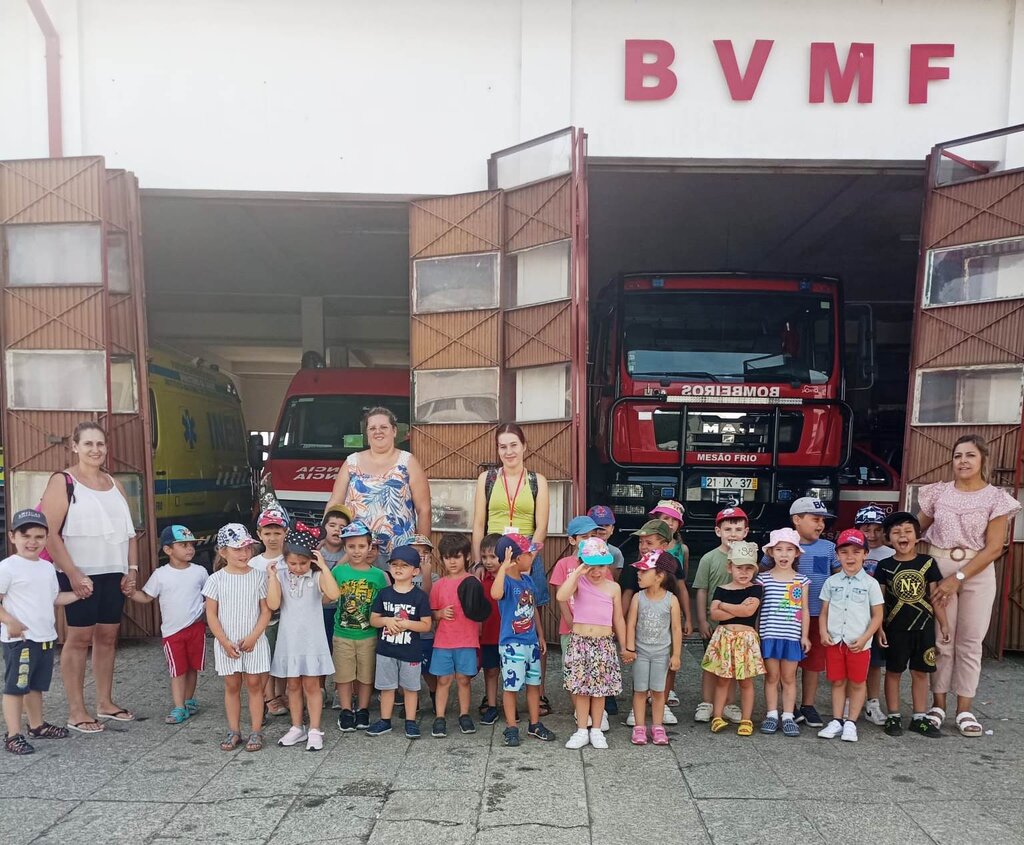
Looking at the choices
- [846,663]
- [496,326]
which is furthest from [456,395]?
[846,663]

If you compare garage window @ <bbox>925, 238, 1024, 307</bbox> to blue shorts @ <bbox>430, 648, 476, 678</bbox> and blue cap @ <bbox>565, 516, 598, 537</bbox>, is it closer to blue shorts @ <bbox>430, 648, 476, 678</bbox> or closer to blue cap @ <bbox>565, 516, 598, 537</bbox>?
blue cap @ <bbox>565, 516, 598, 537</bbox>

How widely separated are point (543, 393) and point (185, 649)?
338 cm

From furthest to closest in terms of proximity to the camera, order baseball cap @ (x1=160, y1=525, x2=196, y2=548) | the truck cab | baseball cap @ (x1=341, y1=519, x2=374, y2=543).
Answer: the truck cab → baseball cap @ (x1=160, y1=525, x2=196, y2=548) → baseball cap @ (x1=341, y1=519, x2=374, y2=543)

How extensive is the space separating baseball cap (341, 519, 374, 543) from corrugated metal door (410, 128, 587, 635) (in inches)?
88.1

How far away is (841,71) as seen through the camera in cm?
635

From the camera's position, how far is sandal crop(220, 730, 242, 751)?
3.91 meters

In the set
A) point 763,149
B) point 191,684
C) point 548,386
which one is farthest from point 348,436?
point 763,149

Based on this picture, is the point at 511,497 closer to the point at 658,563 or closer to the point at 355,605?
the point at 658,563

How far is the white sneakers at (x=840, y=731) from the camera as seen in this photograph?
13.3 ft

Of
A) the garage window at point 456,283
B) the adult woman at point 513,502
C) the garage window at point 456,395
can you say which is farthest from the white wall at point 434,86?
the adult woman at point 513,502

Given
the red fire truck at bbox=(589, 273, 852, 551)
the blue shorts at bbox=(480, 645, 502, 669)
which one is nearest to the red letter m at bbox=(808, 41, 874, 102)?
the red fire truck at bbox=(589, 273, 852, 551)

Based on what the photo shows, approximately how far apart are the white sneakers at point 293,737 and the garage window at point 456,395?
10.4 ft

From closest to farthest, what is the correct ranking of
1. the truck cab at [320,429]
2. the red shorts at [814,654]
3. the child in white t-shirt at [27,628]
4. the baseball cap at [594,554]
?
1. the child in white t-shirt at [27,628]
2. the baseball cap at [594,554]
3. the red shorts at [814,654]
4. the truck cab at [320,429]

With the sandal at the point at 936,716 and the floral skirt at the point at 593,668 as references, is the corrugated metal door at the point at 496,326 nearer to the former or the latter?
the floral skirt at the point at 593,668
